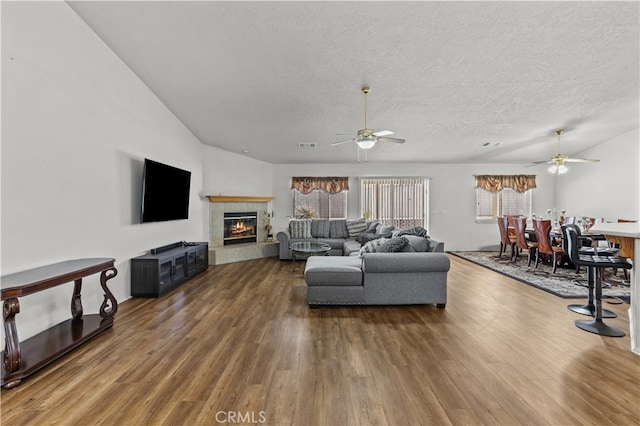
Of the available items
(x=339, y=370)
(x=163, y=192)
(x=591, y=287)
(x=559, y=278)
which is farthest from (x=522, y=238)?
(x=163, y=192)

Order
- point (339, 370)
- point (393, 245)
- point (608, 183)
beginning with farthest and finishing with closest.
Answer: point (608, 183) → point (393, 245) → point (339, 370)

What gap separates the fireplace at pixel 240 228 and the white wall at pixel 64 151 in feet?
8.60

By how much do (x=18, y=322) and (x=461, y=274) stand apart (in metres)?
5.86

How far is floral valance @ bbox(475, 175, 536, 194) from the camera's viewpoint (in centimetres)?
803

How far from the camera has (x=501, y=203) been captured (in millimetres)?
8203

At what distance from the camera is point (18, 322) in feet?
7.57

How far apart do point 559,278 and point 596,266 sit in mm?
2455

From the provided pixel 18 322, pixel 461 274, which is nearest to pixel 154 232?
pixel 18 322

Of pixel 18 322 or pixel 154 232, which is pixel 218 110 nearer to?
pixel 154 232

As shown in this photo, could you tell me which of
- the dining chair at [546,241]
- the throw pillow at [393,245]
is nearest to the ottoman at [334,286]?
the throw pillow at [393,245]

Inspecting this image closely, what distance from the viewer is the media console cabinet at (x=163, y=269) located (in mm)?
3879

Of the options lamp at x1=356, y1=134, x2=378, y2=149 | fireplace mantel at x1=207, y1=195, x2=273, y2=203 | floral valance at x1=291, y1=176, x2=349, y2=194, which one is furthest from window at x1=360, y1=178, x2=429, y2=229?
lamp at x1=356, y1=134, x2=378, y2=149

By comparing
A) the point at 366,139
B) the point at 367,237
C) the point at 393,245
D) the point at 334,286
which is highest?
the point at 366,139

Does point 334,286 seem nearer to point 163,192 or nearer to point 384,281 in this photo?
point 384,281
